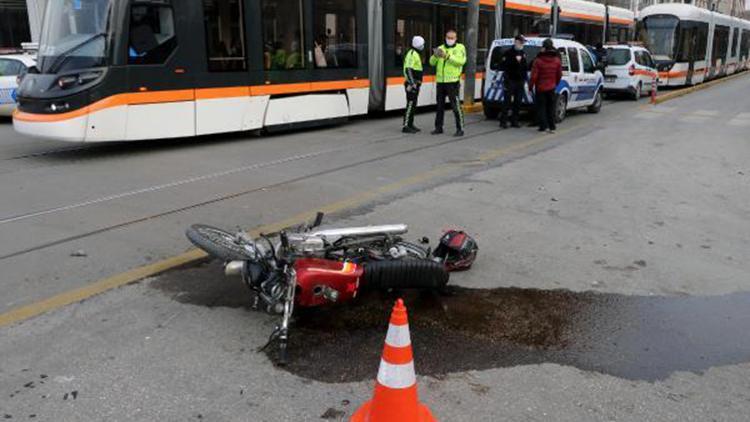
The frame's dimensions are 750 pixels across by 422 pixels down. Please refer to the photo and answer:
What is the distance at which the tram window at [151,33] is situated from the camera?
9.83m

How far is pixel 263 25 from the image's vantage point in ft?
37.9

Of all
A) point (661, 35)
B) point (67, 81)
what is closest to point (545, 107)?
point (67, 81)

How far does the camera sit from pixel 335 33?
13.2m

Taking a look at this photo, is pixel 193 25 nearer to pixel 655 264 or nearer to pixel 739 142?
pixel 655 264

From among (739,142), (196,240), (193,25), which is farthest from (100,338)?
(739,142)

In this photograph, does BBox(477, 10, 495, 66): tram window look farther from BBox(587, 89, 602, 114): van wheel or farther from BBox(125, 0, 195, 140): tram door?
BBox(125, 0, 195, 140): tram door

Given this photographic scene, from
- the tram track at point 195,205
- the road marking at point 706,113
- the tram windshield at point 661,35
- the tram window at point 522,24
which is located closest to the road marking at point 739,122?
the road marking at point 706,113

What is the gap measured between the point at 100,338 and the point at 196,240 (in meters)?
0.89

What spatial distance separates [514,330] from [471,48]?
537 inches

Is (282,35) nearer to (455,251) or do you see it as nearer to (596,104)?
(455,251)

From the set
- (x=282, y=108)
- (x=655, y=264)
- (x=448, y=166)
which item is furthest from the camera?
(x=282, y=108)

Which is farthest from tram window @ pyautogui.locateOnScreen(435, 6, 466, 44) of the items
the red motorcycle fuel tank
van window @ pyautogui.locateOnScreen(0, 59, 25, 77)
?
the red motorcycle fuel tank

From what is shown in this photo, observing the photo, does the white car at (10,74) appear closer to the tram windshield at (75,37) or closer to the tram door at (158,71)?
the tram windshield at (75,37)

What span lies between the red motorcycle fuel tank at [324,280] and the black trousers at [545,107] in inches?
395
